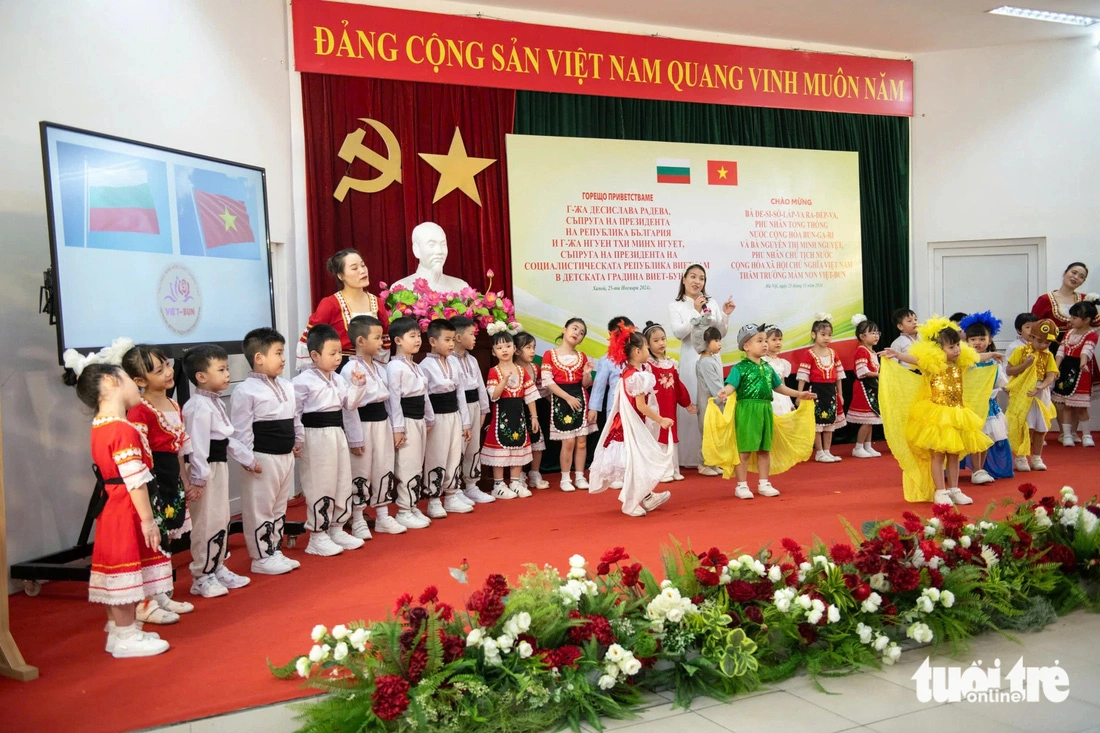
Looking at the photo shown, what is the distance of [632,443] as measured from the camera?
18.5 ft

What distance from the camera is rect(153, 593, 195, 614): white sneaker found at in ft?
12.8

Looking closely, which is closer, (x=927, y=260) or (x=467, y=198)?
(x=467, y=198)

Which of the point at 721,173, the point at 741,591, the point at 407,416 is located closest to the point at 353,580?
the point at 407,416

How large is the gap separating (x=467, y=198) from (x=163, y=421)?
3908 millimetres

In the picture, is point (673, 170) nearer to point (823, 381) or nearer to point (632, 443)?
point (823, 381)

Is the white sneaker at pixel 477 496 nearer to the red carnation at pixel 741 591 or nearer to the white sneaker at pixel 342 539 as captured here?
the white sneaker at pixel 342 539

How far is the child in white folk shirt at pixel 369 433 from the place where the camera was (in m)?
5.22

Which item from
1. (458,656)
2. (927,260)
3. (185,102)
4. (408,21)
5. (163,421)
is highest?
(408,21)

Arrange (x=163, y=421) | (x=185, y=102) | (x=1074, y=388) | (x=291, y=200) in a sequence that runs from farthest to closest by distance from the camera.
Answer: (x=1074, y=388) → (x=291, y=200) → (x=185, y=102) → (x=163, y=421)

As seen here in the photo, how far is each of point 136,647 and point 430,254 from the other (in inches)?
150

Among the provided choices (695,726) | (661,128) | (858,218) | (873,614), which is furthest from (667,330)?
(695,726)

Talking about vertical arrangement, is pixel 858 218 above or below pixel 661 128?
below

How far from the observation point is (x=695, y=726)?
284 cm

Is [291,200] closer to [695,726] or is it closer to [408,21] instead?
[408,21]
